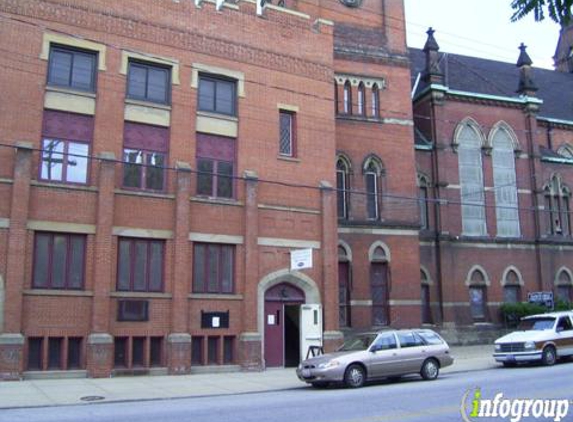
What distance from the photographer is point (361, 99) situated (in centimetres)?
2970

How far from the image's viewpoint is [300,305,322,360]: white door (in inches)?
886

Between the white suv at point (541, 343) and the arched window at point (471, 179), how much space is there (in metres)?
12.4

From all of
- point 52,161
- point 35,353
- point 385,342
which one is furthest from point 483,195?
point 35,353

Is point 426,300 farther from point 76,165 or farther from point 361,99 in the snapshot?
point 76,165

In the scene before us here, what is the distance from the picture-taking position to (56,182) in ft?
64.5

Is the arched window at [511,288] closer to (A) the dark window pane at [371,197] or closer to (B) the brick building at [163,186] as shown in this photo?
(A) the dark window pane at [371,197]

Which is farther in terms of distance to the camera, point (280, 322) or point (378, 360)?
point (280, 322)

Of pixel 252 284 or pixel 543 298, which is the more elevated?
pixel 252 284

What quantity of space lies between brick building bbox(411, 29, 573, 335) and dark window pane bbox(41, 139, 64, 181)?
62.1 feet

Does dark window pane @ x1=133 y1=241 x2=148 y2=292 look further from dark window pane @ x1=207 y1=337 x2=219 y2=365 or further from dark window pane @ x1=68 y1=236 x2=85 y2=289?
dark window pane @ x1=207 y1=337 x2=219 y2=365

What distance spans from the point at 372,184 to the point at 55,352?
53.7 ft

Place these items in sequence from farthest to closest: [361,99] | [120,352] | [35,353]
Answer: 1. [361,99]
2. [120,352]
3. [35,353]

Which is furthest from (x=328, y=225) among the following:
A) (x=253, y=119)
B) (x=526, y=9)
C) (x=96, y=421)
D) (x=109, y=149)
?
(x=526, y=9)

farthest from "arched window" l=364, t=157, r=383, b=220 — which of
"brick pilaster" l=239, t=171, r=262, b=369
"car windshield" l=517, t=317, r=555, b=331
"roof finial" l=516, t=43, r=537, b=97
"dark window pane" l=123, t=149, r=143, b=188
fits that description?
"roof finial" l=516, t=43, r=537, b=97
